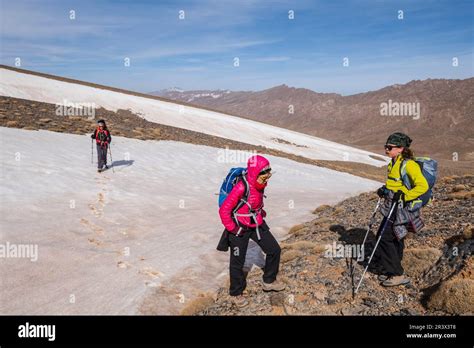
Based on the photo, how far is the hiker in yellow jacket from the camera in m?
6.09

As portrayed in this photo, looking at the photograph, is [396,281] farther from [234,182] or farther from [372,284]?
[234,182]

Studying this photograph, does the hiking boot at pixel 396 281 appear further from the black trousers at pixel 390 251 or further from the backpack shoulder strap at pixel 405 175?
the backpack shoulder strap at pixel 405 175

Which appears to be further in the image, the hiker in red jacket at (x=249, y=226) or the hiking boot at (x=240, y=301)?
the hiking boot at (x=240, y=301)

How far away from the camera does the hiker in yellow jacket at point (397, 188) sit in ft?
20.0

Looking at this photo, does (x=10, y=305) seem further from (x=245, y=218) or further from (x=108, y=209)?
(x=108, y=209)

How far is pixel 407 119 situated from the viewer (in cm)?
17938

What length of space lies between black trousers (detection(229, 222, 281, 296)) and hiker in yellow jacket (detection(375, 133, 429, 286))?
2.15 m

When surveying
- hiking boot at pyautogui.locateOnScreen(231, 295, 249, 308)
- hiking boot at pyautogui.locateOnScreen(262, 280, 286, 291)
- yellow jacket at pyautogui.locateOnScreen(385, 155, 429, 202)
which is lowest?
hiking boot at pyautogui.locateOnScreen(231, 295, 249, 308)

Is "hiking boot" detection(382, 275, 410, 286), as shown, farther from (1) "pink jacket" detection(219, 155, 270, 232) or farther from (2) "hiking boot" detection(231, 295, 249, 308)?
(1) "pink jacket" detection(219, 155, 270, 232)

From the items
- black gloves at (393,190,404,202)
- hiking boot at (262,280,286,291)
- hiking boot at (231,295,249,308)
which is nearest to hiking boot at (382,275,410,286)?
black gloves at (393,190,404,202)

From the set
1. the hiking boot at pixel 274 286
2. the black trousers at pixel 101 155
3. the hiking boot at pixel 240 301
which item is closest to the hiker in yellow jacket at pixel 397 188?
the hiking boot at pixel 274 286

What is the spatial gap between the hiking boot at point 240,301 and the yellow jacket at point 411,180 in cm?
364

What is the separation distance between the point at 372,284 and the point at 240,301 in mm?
2781
